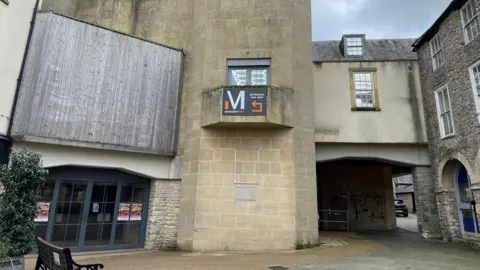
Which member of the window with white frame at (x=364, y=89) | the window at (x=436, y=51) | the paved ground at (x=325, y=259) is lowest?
the paved ground at (x=325, y=259)

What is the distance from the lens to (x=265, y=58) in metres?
10.2

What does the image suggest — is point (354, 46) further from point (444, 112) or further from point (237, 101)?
point (237, 101)

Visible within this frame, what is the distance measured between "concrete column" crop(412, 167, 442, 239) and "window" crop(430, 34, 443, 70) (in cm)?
430

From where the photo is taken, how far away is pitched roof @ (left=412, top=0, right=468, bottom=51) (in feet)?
32.8

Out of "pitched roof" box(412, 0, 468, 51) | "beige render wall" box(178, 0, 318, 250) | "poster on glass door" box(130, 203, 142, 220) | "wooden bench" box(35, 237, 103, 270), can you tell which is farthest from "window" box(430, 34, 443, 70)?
"wooden bench" box(35, 237, 103, 270)

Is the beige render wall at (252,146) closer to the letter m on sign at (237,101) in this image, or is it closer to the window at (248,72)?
the window at (248,72)

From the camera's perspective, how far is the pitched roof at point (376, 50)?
1451cm

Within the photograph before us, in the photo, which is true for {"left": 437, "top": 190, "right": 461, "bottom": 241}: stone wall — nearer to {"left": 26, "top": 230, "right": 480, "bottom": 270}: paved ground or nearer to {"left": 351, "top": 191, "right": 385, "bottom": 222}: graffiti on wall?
{"left": 26, "top": 230, "right": 480, "bottom": 270}: paved ground

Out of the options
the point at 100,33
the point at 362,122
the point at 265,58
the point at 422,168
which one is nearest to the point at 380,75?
the point at 362,122

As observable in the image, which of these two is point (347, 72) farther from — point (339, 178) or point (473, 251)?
point (473, 251)

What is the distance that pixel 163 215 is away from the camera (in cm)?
1034

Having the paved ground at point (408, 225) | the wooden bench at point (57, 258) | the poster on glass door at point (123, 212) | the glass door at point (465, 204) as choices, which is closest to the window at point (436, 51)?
the glass door at point (465, 204)

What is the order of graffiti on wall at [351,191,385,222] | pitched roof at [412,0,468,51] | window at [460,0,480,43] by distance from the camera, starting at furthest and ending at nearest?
graffiti on wall at [351,191,385,222] < pitched roof at [412,0,468,51] < window at [460,0,480,43]

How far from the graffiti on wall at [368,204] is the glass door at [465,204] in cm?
601
